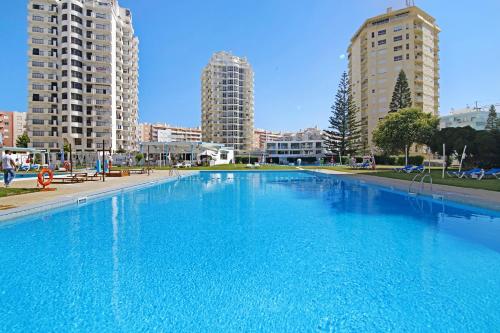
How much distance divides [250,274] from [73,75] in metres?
57.5

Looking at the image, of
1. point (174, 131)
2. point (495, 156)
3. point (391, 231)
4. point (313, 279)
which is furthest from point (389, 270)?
point (174, 131)

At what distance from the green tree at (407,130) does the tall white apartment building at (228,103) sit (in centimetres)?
5577

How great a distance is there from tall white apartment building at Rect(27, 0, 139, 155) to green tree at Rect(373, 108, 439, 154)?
44.3 meters

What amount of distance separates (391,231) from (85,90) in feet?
188

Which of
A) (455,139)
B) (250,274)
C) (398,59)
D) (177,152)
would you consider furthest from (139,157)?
(398,59)

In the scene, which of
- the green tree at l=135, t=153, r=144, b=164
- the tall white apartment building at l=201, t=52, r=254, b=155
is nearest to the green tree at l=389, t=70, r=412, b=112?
the green tree at l=135, t=153, r=144, b=164

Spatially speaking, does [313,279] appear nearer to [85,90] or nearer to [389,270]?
[389,270]

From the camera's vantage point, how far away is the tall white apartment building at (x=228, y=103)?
83.0m

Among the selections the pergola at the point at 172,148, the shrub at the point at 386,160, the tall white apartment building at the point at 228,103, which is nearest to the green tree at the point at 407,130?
the shrub at the point at 386,160

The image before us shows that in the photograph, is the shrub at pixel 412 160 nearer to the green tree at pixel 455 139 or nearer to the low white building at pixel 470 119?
the green tree at pixel 455 139

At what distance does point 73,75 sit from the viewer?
164 feet

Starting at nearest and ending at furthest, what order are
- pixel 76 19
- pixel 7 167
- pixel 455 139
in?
pixel 7 167 < pixel 455 139 < pixel 76 19

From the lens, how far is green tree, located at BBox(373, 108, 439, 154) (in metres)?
25.4

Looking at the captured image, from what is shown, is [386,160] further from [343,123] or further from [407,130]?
[407,130]
